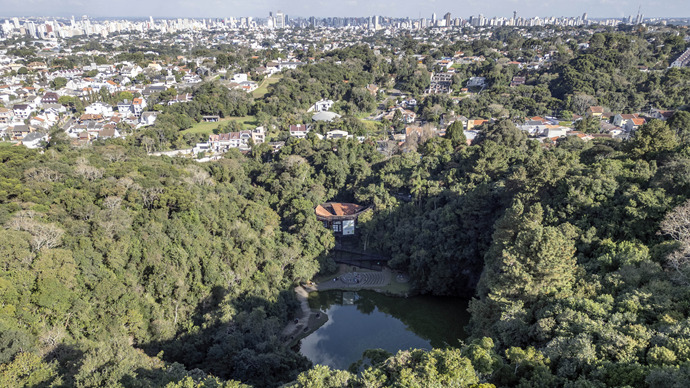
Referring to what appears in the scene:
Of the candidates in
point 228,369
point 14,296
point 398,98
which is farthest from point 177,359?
point 398,98

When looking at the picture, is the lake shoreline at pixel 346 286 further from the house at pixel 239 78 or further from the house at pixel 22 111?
the house at pixel 239 78

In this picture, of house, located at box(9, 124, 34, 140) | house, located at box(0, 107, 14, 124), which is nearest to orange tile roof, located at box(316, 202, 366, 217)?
house, located at box(9, 124, 34, 140)

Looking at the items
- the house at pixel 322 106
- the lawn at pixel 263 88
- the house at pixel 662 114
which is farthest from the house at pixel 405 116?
the house at pixel 662 114

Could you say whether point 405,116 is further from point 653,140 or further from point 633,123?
point 653,140

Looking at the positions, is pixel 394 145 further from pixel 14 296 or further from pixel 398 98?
pixel 14 296

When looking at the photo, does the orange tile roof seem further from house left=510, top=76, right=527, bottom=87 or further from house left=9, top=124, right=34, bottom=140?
house left=510, top=76, right=527, bottom=87

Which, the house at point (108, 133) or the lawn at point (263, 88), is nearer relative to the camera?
the house at point (108, 133)
